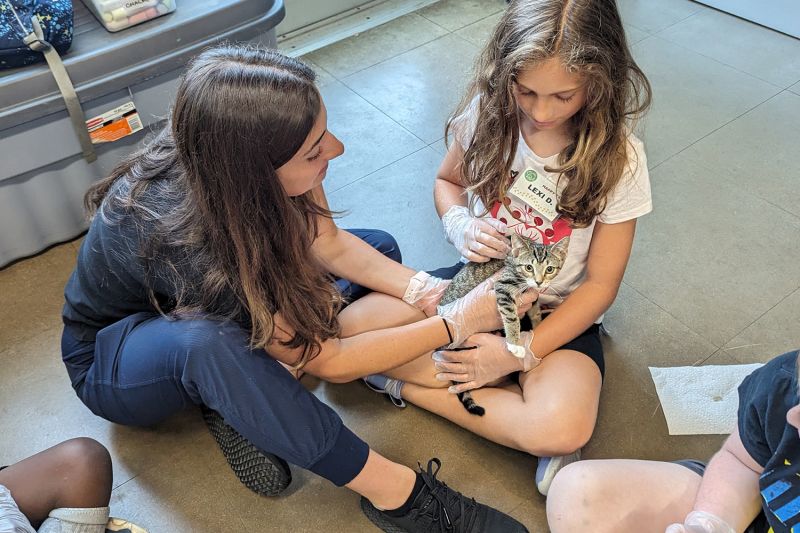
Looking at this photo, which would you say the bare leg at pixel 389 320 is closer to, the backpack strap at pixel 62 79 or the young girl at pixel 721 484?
the young girl at pixel 721 484

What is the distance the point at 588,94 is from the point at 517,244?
0.30m

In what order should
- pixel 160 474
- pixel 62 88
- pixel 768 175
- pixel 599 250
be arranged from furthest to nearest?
pixel 768 175, pixel 62 88, pixel 160 474, pixel 599 250

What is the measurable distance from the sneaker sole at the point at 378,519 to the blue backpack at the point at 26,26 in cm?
131

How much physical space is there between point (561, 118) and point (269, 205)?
1.75ft

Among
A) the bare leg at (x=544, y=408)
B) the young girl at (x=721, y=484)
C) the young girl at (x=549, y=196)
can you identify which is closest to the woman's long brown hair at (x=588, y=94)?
the young girl at (x=549, y=196)

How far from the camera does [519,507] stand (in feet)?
4.76

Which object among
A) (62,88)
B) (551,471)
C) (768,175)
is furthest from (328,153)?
(768,175)

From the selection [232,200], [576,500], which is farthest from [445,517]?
[232,200]

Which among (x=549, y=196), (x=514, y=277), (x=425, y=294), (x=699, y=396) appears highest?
(x=549, y=196)

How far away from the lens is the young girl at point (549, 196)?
1201mm

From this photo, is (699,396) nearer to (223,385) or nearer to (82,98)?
(223,385)

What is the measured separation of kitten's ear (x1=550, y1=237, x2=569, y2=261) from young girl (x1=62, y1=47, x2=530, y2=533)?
0.54 ft

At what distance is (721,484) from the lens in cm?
110

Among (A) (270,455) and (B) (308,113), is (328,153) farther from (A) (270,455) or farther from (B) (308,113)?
(A) (270,455)
